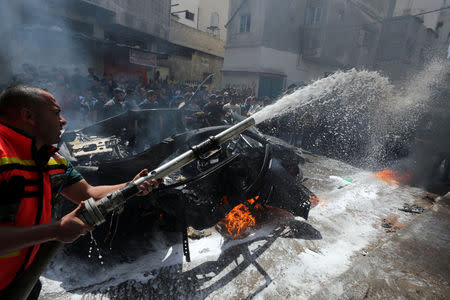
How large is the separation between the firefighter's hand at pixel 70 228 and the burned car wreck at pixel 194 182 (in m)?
1.31

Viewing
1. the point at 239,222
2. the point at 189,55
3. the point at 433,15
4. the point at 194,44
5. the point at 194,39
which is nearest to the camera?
the point at 239,222

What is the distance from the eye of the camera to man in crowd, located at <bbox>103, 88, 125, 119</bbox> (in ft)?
22.2

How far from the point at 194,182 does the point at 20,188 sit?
206cm

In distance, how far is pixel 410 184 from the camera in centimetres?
694

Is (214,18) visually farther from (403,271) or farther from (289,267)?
(403,271)

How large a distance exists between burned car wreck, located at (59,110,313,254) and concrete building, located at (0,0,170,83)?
11.2 m

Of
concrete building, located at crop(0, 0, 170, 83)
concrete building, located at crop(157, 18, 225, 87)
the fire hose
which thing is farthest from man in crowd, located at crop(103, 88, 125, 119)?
concrete building, located at crop(157, 18, 225, 87)

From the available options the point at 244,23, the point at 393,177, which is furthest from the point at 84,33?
the point at 393,177

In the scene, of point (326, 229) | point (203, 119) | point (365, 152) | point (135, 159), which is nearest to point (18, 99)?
point (135, 159)

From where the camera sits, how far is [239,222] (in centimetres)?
415

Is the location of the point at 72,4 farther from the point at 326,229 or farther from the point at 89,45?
the point at 326,229

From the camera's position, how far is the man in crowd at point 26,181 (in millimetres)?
1089

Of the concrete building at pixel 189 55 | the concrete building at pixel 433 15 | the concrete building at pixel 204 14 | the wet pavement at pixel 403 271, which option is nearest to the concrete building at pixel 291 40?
the concrete building at pixel 189 55

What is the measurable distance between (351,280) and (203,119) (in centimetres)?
514
